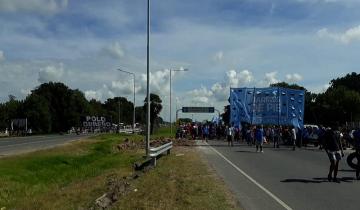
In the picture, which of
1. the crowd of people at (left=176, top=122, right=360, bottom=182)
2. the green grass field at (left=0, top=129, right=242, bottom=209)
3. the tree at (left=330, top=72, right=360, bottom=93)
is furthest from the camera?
the tree at (left=330, top=72, right=360, bottom=93)

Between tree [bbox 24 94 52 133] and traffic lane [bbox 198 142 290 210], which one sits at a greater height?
tree [bbox 24 94 52 133]

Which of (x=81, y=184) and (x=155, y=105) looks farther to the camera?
(x=155, y=105)

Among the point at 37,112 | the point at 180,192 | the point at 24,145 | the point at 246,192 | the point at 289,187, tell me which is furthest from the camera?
the point at 37,112

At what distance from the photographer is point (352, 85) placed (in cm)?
13388

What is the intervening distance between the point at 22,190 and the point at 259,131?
18.1 metres

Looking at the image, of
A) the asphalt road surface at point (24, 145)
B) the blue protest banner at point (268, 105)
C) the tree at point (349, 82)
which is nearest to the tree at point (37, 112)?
the asphalt road surface at point (24, 145)

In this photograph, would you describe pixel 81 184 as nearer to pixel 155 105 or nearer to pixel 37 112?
pixel 155 105

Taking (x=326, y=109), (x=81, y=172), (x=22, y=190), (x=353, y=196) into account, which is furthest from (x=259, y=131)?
(x=326, y=109)

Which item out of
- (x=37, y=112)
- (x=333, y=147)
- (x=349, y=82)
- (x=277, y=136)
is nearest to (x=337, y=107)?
(x=349, y=82)

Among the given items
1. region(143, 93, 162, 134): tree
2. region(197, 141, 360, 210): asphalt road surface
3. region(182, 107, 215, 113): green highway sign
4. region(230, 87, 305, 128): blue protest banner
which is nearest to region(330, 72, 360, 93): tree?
region(182, 107, 215, 113): green highway sign

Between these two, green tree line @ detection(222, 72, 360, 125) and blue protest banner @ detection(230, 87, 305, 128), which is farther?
green tree line @ detection(222, 72, 360, 125)

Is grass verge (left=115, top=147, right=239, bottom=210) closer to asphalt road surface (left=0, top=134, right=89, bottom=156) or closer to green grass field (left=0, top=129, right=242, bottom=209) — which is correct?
green grass field (left=0, top=129, right=242, bottom=209)

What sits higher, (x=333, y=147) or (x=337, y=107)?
(x=337, y=107)

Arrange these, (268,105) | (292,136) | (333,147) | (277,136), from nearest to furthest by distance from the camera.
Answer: (333,147) → (292,136) → (277,136) → (268,105)
